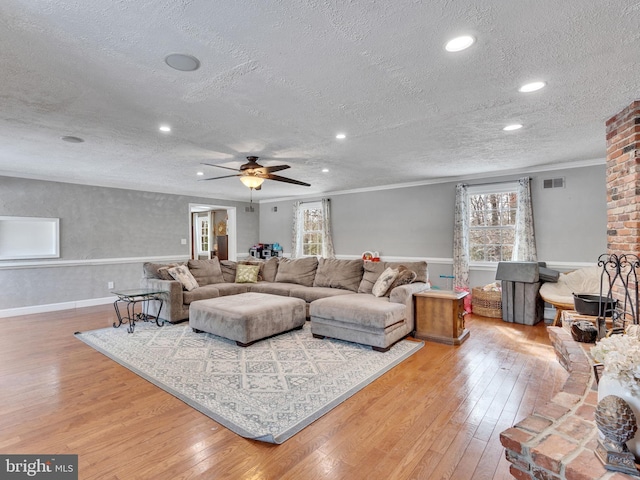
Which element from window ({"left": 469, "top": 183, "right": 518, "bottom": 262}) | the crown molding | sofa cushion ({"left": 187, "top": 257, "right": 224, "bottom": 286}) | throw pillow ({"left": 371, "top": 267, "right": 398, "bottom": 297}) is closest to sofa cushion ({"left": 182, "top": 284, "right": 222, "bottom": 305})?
sofa cushion ({"left": 187, "top": 257, "right": 224, "bottom": 286})

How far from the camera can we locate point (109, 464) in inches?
72.0

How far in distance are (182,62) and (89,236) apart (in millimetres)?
5694

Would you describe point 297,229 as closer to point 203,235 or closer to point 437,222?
point 203,235

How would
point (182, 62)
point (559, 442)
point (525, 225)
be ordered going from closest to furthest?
point (559, 442), point (182, 62), point (525, 225)

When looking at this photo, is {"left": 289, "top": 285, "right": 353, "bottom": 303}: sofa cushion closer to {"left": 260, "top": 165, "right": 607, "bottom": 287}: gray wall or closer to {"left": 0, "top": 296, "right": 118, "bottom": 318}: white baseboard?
{"left": 260, "top": 165, "right": 607, "bottom": 287}: gray wall

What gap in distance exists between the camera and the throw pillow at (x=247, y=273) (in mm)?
5926

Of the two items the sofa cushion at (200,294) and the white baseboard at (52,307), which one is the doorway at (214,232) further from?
the sofa cushion at (200,294)

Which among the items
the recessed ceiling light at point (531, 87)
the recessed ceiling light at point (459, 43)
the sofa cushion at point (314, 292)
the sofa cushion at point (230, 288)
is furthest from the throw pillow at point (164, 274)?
the recessed ceiling light at point (531, 87)

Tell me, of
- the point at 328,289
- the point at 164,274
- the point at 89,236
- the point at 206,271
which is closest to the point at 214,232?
the point at 89,236

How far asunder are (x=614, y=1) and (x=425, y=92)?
1.14 m

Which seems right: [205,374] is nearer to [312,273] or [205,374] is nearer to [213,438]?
[213,438]

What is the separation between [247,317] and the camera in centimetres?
371

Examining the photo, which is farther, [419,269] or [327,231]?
[327,231]

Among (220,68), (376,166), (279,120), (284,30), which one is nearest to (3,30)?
(220,68)
